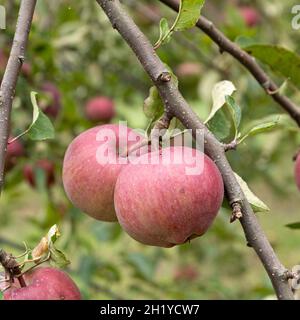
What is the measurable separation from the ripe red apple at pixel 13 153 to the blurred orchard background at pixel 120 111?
0.01m

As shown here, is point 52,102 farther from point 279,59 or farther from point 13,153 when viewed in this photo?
point 279,59

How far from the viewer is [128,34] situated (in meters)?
1.02

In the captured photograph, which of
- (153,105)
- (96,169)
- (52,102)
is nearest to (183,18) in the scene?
(153,105)

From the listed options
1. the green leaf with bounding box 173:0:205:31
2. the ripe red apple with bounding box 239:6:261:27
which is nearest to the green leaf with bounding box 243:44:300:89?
the green leaf with bounding box 173:0:205:31

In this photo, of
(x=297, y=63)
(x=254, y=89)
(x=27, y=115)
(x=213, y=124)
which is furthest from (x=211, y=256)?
(x=213, y=124)

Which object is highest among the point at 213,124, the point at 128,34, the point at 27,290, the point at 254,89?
the point at 128,34

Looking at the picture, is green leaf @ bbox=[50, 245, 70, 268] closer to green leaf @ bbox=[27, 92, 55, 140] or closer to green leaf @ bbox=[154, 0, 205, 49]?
green leaf @ bbox=[27, 92, 55, 140]

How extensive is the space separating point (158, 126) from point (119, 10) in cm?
17

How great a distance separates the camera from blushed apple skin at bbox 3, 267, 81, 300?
0.93 m

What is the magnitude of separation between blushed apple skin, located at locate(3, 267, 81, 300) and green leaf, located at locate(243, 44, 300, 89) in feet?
2.12

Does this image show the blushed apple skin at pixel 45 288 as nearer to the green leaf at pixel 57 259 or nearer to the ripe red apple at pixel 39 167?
the green leaf at pixel 57 259

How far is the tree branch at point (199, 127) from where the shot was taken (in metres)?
0.88

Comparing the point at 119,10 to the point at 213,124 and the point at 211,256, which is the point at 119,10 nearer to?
the point at 213,124

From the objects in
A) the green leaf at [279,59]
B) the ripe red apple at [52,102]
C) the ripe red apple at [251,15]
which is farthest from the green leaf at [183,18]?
the ripe red apple at [251,15]
